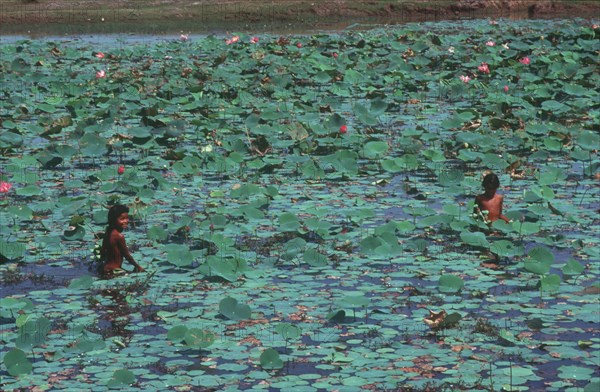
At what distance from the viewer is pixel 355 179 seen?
9.54 meters

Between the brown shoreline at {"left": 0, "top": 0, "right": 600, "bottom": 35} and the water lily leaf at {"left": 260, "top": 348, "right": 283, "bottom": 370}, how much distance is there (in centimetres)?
1981

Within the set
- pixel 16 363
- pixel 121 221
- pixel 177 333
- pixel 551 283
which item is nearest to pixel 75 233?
pixel 121 221

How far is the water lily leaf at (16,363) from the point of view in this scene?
5.24 m

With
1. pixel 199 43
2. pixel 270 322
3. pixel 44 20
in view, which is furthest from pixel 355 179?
pixel 44 20

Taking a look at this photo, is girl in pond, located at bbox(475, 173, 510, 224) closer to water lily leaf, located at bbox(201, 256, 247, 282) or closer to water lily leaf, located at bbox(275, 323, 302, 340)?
water lily leaf, located at bbox(201, 256, 247, 282)

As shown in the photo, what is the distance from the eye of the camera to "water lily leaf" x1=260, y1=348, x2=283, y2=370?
5.34 meters

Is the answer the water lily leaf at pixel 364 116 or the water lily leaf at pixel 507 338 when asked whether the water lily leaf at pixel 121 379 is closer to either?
the water lily leaf at pixel 507 338

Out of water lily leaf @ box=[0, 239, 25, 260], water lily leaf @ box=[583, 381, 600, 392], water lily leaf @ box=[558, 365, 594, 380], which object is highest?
water lily leaf @ box=[0, 239, 25, 260]

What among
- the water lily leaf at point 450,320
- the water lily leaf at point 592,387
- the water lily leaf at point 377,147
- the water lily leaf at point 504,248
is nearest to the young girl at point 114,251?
the water lily leaf at point 450,320

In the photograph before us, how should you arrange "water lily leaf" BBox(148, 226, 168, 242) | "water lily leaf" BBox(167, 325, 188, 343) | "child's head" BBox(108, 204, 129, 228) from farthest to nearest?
"water lily leaf" BBox(148, 226, 168, 242) < "child's head" BBox(108, 204, 129, 228) < "water lily leaf" BBox(167, 325, 188, 343)

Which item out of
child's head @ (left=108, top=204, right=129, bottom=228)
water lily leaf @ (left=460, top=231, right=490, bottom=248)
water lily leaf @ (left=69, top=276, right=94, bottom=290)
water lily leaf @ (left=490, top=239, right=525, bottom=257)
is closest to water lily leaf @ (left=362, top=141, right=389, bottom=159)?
water lily leaf @ (left=460, top=231, right=490, bottom=248)

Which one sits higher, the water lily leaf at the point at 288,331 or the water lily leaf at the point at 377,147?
the water lily leaf at the point at 377,147

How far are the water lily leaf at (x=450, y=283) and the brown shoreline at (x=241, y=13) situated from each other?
18830 mm

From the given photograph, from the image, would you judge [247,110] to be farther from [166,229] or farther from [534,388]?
[534,388]
